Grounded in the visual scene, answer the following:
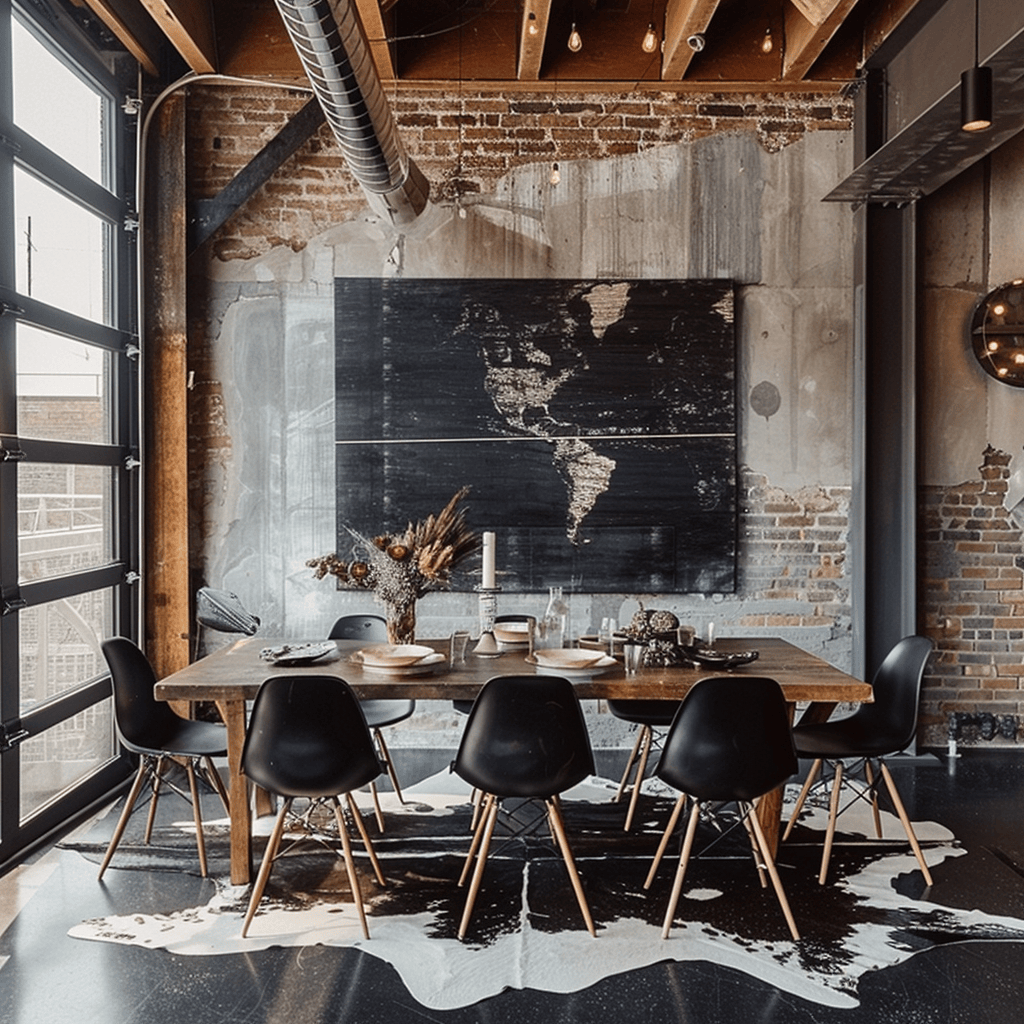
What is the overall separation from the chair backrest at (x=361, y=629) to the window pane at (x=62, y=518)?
129cm

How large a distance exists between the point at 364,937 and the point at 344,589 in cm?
248

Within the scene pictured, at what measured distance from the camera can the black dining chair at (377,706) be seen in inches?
152

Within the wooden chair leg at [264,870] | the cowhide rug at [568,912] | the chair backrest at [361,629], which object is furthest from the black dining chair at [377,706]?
the wooden chair leg at [264,870]

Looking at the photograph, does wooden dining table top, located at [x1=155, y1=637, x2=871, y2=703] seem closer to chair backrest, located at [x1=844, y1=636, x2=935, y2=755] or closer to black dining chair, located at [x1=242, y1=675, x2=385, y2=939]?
black dining chair, located at [x1=242, y1=675, x2=385, y2=939]

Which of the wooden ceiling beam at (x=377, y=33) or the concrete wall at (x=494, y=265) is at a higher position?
the wooden ceiling beam at (x=377, y=33)

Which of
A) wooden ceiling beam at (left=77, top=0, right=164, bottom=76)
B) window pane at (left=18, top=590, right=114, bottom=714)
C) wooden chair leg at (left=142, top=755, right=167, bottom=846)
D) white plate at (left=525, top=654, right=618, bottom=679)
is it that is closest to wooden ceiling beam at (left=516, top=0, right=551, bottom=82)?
wooden ceiling beam at (left=77, top=0, right=164, bottom=76)

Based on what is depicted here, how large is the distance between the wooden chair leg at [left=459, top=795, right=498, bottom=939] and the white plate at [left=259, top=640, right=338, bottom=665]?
908 mm

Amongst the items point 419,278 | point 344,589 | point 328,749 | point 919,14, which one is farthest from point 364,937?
point 919,14

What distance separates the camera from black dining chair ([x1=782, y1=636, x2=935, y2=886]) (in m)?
3.39

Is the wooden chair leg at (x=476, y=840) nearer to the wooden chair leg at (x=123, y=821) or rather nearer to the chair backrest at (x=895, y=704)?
the wooden chair leg at (x=123, y=821)

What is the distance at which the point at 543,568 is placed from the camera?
512 centimetres

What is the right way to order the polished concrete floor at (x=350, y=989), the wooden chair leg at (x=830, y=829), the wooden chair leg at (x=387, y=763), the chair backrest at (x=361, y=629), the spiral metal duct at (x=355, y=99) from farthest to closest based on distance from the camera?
the chair backrest at (x=361, y=629), the wooden chair leg at (x=387, y=763), the wooden chair leg at (x=830, y=829), the spiral metal duct at (x=355, y=99), the polished concrete floor at (x=350, y=989)

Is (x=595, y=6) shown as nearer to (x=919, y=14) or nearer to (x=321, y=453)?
(x=919, y=14)

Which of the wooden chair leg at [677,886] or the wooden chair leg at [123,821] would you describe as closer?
the wooden chair leg at [677,886]
